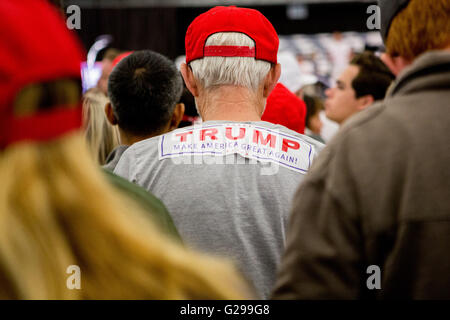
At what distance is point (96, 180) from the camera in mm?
717

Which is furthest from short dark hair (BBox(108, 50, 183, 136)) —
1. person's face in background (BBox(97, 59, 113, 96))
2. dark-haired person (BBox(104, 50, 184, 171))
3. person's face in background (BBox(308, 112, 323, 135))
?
person's face in background (BBox(97, 59, 113, 96))

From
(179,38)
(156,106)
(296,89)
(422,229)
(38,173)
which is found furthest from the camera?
(179,38)

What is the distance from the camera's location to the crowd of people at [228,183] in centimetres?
70

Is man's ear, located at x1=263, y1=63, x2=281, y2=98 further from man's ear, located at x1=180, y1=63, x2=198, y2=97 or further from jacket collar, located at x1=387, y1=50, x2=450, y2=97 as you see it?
jacket collar, located at x1=387, y1=50, x2=450, y2=97

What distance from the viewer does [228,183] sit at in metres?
1.55

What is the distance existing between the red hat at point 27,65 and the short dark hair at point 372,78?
114 inches

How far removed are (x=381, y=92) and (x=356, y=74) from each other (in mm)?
202

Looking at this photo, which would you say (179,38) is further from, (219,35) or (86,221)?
(86,221)

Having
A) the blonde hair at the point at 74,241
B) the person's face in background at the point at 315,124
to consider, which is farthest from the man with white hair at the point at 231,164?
the person's face in background at the point at 315,124

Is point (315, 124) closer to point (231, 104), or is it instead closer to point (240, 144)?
point (231, 104)

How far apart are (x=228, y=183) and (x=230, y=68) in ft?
1.22

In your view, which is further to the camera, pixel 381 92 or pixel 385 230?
pixel 381 92
